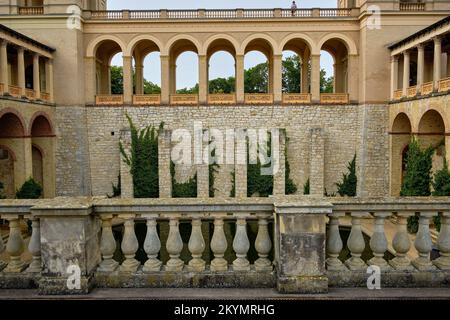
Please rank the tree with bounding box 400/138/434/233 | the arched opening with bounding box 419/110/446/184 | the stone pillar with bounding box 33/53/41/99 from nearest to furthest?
the tree with bounding box 400/138/434/233 < the arched opening with bounding box 419/110/446/184 < the stone pillar with bounding box 33/53/41/99

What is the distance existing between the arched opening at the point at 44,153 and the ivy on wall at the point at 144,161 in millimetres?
4688

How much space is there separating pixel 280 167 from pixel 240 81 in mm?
6428

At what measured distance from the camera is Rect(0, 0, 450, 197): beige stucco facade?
2361cm

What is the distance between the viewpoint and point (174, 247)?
4.05m

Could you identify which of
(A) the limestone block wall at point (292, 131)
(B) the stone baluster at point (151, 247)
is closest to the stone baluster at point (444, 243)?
(B) the stone baluster at point (151, 247)

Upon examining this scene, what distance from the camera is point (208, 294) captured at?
12.1 feet

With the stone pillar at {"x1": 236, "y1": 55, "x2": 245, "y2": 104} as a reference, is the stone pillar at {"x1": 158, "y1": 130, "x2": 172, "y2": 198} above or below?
below

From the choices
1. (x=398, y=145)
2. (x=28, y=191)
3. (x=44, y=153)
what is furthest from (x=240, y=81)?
(x=28, y=191)

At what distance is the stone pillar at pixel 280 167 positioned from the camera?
23.8 m

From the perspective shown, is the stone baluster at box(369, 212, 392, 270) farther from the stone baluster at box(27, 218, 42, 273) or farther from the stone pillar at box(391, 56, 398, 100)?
the stone pillar at box(391, 56, 398, 100)

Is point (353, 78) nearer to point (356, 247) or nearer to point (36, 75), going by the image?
point (36, 75)

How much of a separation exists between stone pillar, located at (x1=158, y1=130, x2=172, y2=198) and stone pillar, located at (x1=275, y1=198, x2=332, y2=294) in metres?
20.4

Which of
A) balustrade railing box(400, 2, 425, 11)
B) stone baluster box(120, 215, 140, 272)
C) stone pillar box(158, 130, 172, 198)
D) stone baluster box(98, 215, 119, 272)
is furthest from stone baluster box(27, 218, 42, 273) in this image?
balustrade railing box(400, 2, 425, 11)
